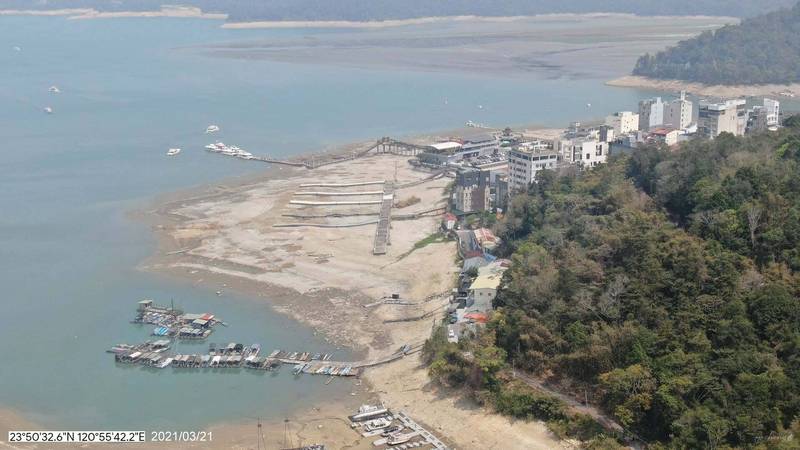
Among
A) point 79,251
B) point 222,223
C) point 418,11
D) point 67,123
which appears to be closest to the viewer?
point 79,251

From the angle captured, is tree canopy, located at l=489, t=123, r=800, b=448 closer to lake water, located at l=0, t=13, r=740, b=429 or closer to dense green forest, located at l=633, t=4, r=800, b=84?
lake water, located at l=0, t=13, r=740, b=429

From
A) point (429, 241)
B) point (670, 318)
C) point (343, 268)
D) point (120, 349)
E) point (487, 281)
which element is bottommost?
point (120, 349)

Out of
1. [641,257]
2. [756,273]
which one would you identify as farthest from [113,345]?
[756,273]

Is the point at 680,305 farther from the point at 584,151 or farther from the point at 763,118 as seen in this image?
the point at 763,118

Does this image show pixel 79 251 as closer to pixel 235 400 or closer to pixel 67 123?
pixel 235 400

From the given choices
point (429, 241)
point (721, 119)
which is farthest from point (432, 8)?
point (429, 241)

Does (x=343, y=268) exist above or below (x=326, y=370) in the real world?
above

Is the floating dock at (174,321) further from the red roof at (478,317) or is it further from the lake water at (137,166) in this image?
the red roof at (478,317)
